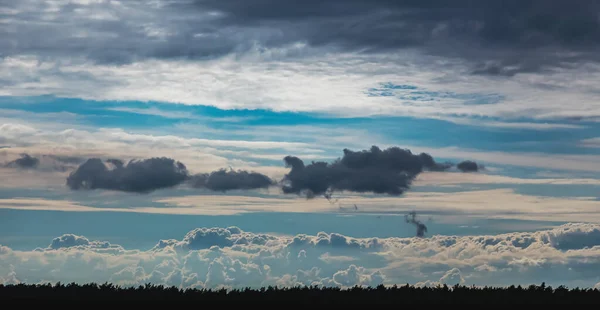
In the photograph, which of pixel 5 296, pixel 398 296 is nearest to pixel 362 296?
pixel 398 296

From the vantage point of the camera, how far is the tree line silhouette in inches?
2344

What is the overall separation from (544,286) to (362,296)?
52.2 ft

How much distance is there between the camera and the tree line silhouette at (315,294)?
195ft

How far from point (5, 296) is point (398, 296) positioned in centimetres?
3185

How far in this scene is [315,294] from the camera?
61.4 metres

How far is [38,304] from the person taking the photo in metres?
60.0

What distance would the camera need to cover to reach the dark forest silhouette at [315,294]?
59.6 metres

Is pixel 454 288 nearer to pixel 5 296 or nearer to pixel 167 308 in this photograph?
pixel 167 308

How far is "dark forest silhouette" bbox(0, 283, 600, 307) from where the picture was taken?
196ft

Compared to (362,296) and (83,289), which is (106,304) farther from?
(362,296)

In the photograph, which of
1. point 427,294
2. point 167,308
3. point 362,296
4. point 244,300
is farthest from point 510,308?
point 167,308

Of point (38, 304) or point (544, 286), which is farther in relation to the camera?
point (544, 286)

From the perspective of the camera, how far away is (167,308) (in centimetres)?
Result: 5838

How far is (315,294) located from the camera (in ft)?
201
